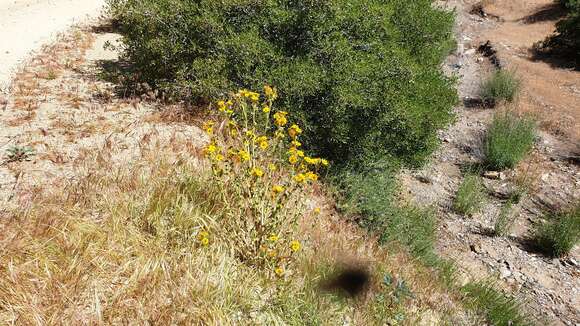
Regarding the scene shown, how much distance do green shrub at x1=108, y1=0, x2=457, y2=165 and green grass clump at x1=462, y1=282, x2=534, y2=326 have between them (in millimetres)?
2018

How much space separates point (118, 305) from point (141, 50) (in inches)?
190

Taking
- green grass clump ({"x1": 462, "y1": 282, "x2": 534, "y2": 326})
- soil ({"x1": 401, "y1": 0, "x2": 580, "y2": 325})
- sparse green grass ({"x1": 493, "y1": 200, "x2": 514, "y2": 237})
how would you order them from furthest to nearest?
sparse green grass ({"x1": 493, "y1": 200, "x2": 514, "y2": 237})
soil ({"x1": 401, "y1": 0, "x2": 580, "y2": 325})
green grass clump ({"x1": 462, "y1": 282, "x2": 534, "y2": 326})

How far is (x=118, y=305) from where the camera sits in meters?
2.74

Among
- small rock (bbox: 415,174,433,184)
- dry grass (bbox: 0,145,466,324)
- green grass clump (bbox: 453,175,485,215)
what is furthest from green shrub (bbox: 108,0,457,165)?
dry grass (bbox: 0,145,466,324)

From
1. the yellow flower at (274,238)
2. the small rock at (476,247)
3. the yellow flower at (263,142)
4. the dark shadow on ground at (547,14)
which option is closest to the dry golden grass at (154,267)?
the yellow flower at (274,238)

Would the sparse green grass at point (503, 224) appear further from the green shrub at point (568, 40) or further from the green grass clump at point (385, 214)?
the green shrub at point (568, 40)

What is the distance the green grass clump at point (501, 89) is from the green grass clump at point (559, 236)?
4.35 metres

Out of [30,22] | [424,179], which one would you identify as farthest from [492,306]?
[30,22]

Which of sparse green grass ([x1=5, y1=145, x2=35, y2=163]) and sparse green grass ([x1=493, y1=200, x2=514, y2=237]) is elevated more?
sparse green grass ([x1=5, y1=145, x2=35, y2=163])

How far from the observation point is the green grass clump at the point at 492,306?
4332 millimetres

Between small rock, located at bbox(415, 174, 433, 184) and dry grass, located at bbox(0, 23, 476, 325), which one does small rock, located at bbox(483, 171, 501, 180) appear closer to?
small rock, located at bbox(415, 174, 433, 184)

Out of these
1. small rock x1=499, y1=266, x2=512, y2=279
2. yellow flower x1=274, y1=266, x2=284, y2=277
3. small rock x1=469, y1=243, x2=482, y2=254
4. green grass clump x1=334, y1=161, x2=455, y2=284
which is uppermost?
yellow flower x1=274, y1=266, x2=284, y2=277

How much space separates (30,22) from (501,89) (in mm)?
11136

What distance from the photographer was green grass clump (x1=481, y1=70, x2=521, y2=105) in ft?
33.7
